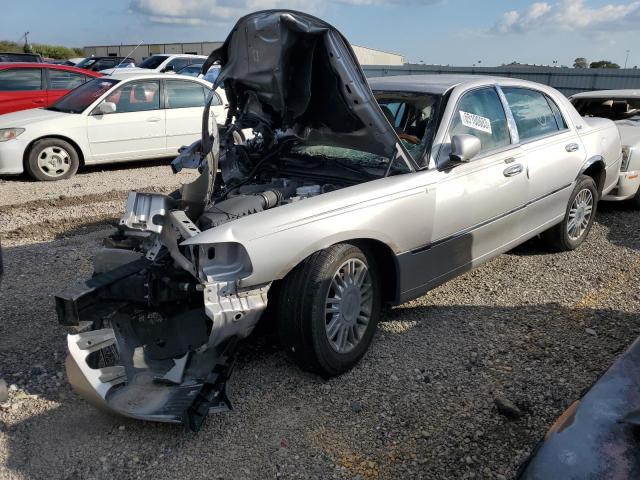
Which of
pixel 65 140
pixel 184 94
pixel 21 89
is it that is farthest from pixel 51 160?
pixel 21 89

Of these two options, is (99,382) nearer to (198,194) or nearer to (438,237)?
(198,194)

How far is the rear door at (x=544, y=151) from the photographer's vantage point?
461 cm

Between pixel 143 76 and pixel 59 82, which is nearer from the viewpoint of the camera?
pixel 143 76

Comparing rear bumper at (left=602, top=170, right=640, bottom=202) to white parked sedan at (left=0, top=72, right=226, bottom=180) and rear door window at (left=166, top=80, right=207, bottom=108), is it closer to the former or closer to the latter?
white parked sedan at (left=0, top=72, right=226, bottom=180)

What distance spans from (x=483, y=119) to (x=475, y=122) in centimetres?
14

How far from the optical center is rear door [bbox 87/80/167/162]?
8.49m

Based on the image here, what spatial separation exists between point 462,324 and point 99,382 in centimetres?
246

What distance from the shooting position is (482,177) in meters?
4.04

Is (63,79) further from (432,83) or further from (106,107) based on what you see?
(432,83)

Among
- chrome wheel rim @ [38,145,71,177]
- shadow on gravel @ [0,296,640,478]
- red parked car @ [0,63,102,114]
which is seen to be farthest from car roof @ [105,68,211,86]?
shadow on gravel @ [0,296,640,478]

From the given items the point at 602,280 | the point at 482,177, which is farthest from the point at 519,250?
the point at 482,177

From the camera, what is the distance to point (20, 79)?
387 inches

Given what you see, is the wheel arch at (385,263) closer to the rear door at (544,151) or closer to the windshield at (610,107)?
the rear door at (544,151)

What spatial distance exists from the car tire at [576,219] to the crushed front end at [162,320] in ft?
11.3
